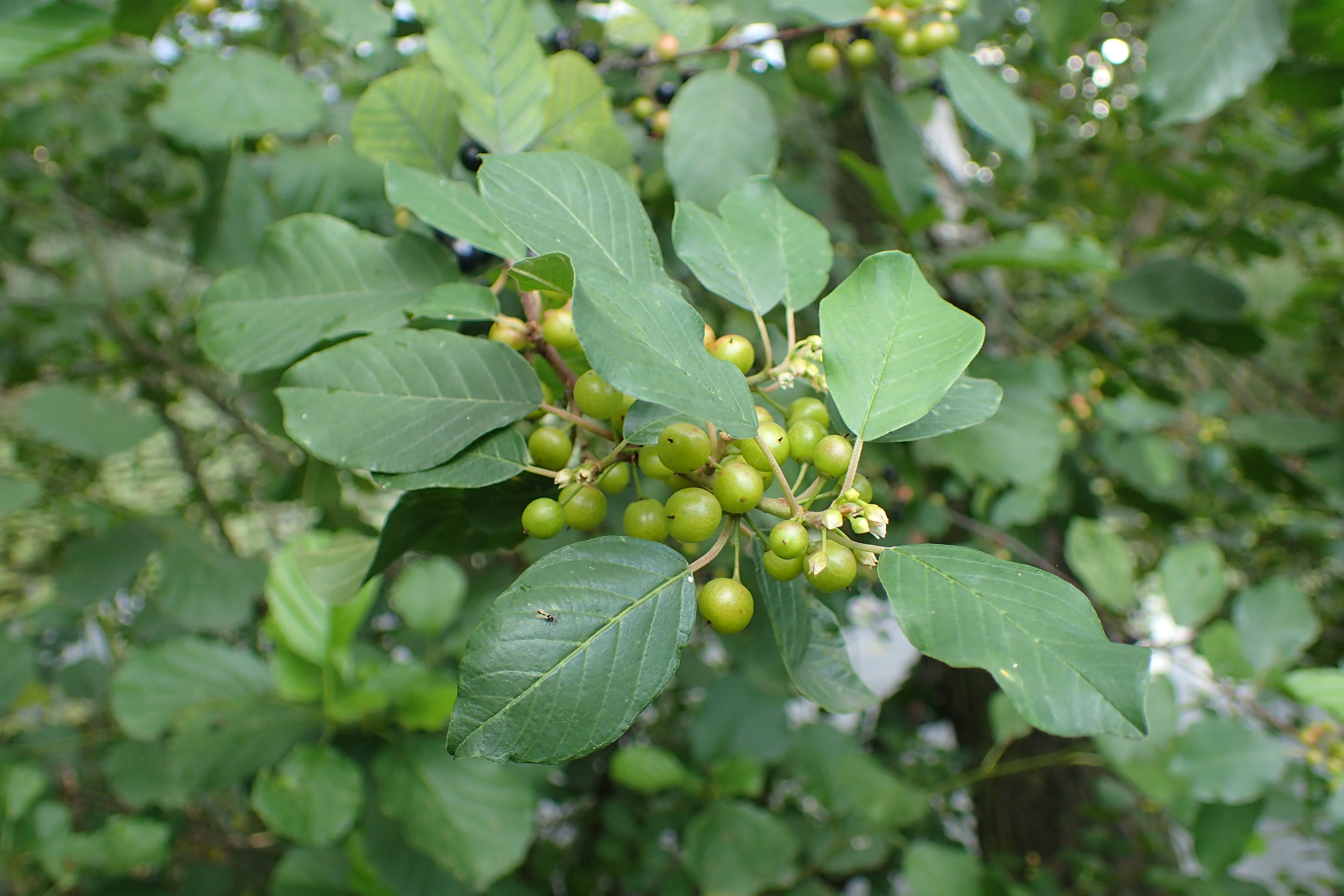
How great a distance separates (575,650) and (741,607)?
0.09m

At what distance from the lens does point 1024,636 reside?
38cm

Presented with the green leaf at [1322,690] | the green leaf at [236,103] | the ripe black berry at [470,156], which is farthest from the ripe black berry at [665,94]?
the green leaf at [1322,690]

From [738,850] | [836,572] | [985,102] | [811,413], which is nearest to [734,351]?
[811,413]

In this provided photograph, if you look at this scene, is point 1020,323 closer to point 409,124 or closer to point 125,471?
point 409,124

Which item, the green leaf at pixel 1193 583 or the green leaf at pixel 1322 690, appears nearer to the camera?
the green leaf at pixel 1322 690

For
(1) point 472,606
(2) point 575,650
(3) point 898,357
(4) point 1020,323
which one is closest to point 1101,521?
(4) point 1020,323

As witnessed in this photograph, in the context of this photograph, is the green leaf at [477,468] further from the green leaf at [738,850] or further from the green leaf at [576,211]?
the green leaf at [738,850]

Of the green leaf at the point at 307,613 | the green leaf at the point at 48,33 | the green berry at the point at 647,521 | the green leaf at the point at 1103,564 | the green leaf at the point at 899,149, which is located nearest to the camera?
the green berry at the point at 647,521

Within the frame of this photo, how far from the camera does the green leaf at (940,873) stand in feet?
4.77

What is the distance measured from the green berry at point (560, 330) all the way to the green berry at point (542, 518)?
5.1 inches

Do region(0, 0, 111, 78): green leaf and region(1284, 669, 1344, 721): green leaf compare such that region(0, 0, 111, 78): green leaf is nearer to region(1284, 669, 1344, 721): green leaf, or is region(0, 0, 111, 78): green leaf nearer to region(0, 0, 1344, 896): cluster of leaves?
region(0, 0, 1344, 896): cluster of leaves

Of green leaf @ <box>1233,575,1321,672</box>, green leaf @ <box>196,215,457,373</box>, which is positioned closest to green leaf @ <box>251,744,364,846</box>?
green leaf @ <box>196,215,457,373</box>

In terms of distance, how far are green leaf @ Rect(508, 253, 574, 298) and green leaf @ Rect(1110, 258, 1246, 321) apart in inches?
62.6

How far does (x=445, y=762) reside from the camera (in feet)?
3.40
